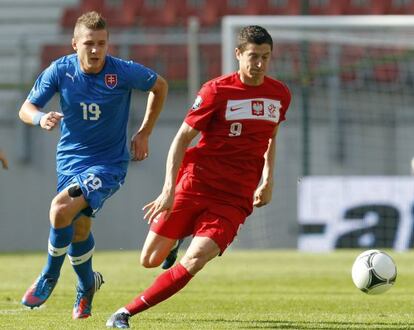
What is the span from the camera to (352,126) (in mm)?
19719

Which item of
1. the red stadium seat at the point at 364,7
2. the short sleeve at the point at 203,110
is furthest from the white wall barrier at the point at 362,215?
Result: the short sleeve at the point at 203,110

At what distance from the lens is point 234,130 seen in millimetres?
7508

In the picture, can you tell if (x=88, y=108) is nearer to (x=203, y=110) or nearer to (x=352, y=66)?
(x=203, y=110)

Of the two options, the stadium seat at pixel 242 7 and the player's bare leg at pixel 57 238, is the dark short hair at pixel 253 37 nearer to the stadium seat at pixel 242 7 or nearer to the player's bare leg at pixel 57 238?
the player's bare leg at pixel 57 238

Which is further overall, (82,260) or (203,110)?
(82,260)

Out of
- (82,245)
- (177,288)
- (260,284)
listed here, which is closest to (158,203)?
(177,288)

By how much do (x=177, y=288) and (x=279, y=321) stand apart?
3.76ft

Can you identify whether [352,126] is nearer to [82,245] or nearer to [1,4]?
[1,4]

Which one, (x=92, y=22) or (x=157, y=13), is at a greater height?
(x=92, y=22)

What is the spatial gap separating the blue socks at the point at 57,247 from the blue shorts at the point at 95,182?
22 cm

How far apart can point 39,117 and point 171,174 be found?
52.4 inches

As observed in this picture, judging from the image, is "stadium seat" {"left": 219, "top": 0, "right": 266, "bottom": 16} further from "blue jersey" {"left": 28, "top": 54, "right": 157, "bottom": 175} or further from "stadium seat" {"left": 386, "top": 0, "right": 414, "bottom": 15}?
"blue jersey" {"left": 28, "top": 54, "right": 157, "bottom": 175}

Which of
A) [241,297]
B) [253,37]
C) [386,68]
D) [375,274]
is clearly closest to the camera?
[253,37]

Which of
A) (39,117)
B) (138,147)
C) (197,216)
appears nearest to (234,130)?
(197,216)
